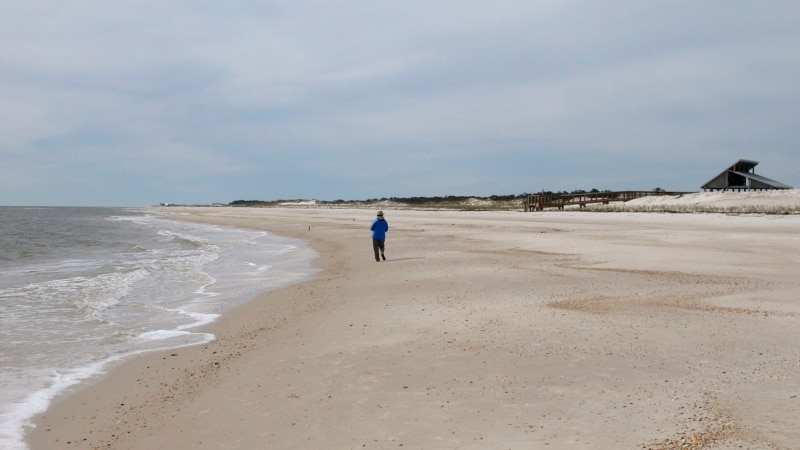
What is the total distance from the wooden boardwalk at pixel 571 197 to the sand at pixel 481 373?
37.5m

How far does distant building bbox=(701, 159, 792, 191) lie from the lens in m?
44.6

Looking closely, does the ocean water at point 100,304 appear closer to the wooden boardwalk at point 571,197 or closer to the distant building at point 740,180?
the wooden boardwalk at point 571,197

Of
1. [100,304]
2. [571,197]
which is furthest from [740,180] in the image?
[100,304]

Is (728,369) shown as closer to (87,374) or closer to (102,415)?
(102,415)

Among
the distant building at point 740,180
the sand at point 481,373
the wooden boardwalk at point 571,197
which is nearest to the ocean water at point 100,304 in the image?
the sand at point 481,373

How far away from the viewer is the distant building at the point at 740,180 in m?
44.6

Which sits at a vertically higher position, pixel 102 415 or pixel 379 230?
pixel 379 230

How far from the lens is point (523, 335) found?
743cm

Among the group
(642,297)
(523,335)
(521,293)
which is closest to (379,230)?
(521,293)

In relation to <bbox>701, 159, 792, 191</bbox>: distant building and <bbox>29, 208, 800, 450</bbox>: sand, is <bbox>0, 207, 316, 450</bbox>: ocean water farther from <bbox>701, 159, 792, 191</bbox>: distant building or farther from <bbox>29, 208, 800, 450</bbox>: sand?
<bbox>701, 159, 792, 191</bbox>: distant building

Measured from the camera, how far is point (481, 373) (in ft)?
19.6

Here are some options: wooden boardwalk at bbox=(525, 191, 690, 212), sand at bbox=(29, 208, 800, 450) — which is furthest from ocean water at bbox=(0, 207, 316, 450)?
wooden boardwalk at bbox=(525, 191, 690, 212)

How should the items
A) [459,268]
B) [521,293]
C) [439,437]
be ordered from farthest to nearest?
[459,268], [521,293], [439,437]

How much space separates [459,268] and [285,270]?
17.7 ft
